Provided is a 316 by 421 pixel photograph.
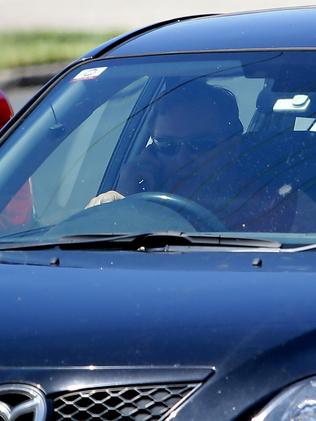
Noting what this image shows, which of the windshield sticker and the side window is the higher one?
the windshield sticker

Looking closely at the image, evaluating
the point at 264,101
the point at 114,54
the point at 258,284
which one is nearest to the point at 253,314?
the point at 258,284

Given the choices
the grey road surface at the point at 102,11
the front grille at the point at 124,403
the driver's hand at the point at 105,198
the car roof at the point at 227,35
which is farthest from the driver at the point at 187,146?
the grey road surface at the point at 102,11

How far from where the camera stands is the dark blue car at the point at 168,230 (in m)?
2.90

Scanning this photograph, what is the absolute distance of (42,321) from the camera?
3.16 metres

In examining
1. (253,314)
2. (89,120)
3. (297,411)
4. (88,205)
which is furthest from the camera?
(89,120)

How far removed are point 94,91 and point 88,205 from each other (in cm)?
48

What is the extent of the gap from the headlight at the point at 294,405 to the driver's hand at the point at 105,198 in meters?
1.31

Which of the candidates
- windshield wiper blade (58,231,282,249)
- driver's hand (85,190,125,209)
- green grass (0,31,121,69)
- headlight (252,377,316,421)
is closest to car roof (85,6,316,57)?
driver's hand (85,190,125,209)

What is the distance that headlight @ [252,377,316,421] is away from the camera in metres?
2.81

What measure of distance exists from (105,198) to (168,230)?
42cm

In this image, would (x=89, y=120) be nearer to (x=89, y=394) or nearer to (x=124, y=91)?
(x=124, y=91)

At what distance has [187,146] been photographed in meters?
4.09

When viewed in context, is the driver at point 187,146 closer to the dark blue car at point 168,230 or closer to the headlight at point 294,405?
the dark blue car at point 168,230

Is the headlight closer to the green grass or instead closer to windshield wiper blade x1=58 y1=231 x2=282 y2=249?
windshield wiper blade x1=58 y1=231 x2=282 y2=249
